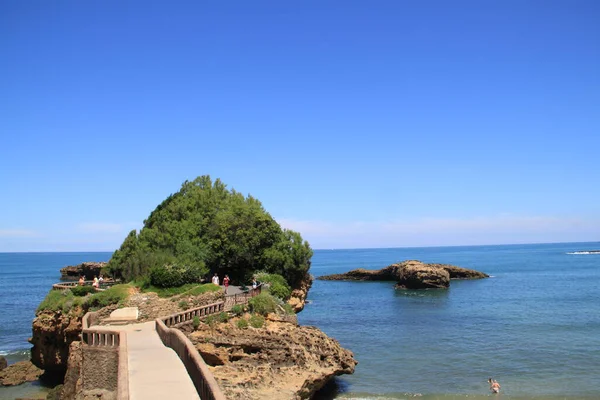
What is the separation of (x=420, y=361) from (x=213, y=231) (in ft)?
63.0

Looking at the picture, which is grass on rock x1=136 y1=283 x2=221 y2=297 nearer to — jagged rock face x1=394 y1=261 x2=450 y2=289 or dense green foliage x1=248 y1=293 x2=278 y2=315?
dense green foliage x1=248 y1=293 x2=278 y2=315

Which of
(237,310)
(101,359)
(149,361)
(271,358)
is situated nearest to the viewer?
(149,361)

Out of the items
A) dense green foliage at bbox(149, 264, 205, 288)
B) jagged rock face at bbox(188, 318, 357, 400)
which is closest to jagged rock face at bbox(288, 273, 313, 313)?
dense green foliage at bbox(149, 264, 205, 288)

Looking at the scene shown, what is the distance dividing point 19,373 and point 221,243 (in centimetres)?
1672

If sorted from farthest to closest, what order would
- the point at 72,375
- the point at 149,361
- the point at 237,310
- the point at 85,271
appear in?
1. the point at 85,271
2. the point at 237,310
3. the point at 72,375
4. the point at 149,361

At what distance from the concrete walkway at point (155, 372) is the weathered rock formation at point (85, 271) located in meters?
104

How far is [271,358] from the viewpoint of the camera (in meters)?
25.7

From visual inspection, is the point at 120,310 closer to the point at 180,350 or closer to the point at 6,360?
the point at 180,350

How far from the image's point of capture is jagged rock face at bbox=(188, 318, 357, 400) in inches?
933

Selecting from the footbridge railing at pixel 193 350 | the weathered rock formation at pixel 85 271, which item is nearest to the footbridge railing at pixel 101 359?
the footbridge railing at pixel 193 350

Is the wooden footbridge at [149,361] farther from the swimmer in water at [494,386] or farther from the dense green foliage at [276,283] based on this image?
the swimmer in water at [494,386]

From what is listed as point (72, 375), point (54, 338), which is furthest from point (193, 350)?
point (54, 338)

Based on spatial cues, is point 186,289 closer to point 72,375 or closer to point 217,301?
point 217,301

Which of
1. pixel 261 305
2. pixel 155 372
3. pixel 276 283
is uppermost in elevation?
pixel 276 283
